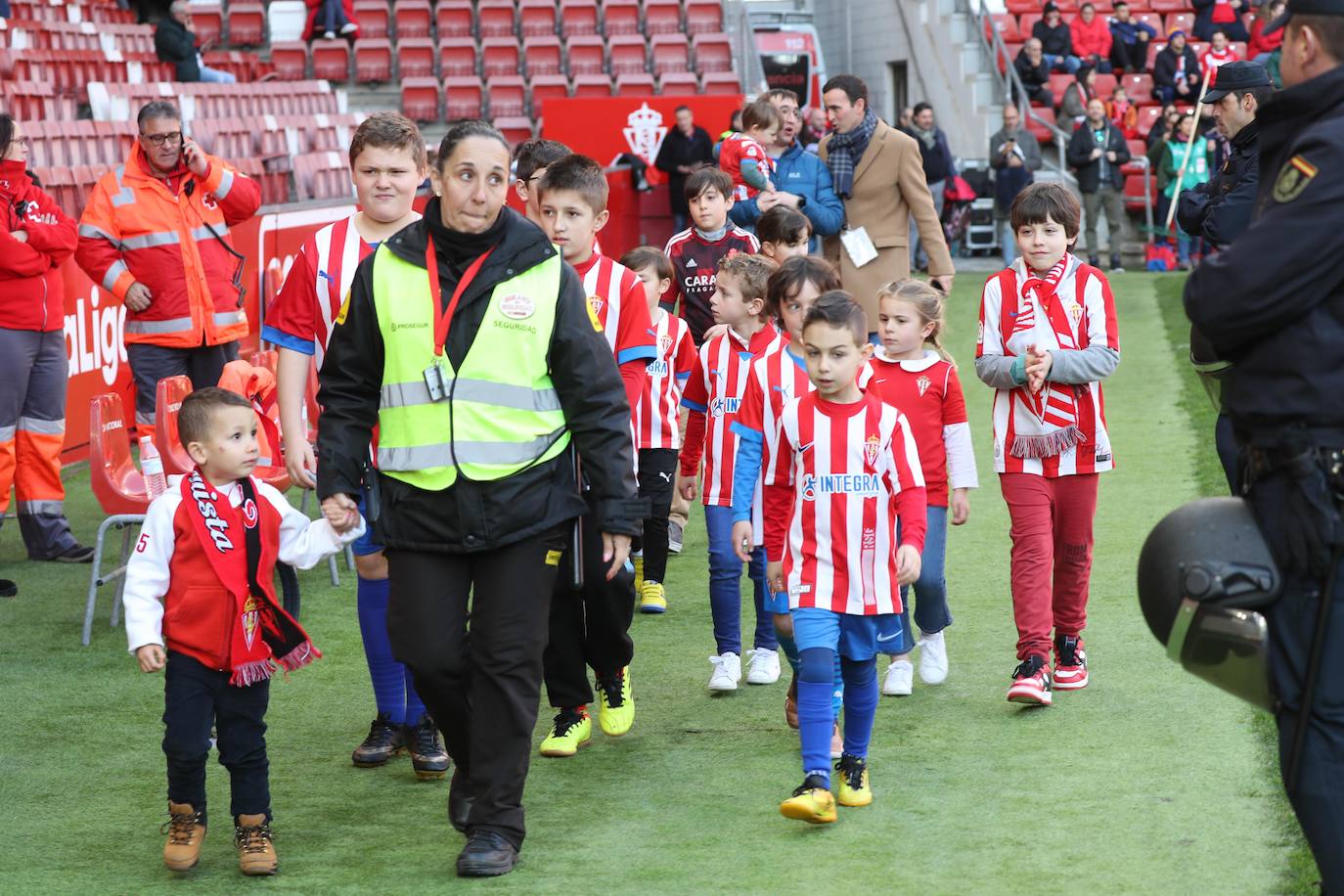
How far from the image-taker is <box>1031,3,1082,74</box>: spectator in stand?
22781mm

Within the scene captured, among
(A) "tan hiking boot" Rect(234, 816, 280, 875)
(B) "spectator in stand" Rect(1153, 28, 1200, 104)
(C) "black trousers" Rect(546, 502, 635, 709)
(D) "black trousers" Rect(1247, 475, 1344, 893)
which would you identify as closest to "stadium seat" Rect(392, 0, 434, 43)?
(B) "spectator in stand" Rect(1153, 28, 1200, 104)

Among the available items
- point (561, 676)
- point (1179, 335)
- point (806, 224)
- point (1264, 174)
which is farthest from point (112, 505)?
point (1179, 335)

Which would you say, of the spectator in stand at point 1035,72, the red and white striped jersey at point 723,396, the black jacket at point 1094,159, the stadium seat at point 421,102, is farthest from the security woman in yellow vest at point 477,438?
the spectator in stand at point 1035,72

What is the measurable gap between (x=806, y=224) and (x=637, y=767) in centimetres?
263

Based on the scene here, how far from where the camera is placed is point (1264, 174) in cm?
335

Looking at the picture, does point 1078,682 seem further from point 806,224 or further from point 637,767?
point 806,224

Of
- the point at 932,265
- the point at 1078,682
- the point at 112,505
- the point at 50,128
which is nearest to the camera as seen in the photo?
the point at 1078,682

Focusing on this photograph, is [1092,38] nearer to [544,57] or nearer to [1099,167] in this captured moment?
[1099,167]

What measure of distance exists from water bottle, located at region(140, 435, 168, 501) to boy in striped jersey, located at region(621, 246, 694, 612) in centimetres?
188

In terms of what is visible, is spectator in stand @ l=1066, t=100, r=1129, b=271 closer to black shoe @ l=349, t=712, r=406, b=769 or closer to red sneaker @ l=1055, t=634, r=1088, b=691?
red sneaker @ l=1055, t=634, r=1088, b=691

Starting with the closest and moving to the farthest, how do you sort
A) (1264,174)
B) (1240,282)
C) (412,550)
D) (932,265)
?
(1240,282) → (1264,174) → (412,550) → (932,265)

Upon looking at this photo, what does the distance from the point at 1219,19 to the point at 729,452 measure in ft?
66.9

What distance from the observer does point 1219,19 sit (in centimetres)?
2402

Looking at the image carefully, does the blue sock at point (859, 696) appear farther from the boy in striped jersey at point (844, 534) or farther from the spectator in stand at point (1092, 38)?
the spectator in stand at point (1092, 38)
